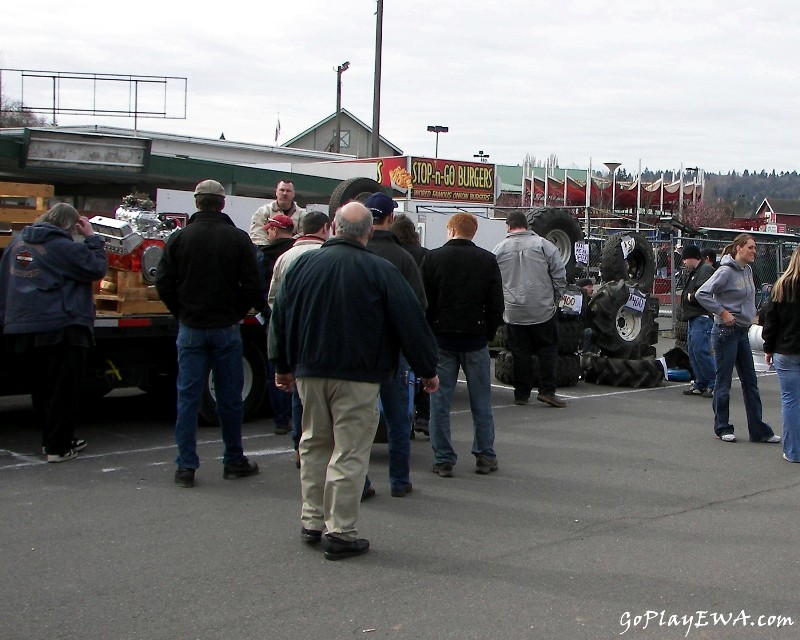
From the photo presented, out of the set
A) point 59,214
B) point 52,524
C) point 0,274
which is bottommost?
point 52,524

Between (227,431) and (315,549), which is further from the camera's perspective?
(227,431)

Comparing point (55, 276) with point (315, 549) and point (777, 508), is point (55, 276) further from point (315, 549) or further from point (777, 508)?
point (777, 508)

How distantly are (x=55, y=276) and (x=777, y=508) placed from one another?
17.6 feet

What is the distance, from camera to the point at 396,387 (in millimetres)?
6648

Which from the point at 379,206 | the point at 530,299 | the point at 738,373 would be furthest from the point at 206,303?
the point at 738,373

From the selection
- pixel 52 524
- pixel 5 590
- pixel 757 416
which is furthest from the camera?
pixel 757 416

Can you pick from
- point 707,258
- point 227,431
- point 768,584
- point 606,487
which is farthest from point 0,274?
point 707,258

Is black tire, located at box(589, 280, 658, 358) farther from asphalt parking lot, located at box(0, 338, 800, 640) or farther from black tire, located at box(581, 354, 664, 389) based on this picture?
asphalt parking lot, located at box(0, 338, 800, 640)

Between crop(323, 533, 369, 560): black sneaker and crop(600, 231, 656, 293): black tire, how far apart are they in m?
8.74

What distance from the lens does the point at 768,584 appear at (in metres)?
5.19

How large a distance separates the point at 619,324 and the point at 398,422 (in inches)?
286

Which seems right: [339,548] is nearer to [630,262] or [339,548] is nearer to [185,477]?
[185,477]

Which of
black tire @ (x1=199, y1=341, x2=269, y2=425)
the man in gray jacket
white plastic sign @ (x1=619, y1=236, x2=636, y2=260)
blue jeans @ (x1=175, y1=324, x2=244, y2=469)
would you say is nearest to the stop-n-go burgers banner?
white plastic sign @ (x1=619, y1=236, x2=636, y2=260)

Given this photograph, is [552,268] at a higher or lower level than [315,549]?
higher
